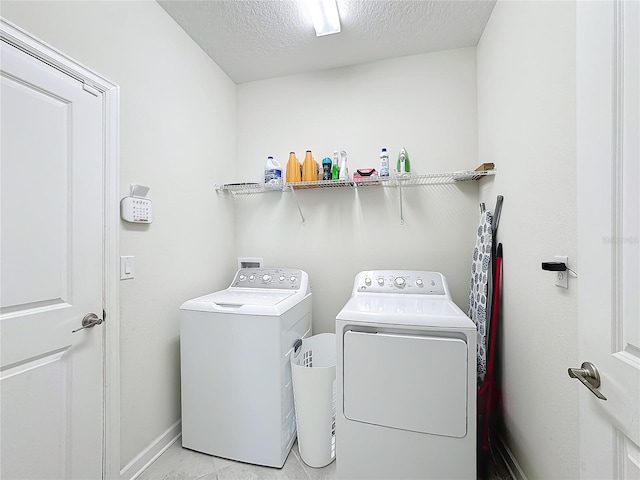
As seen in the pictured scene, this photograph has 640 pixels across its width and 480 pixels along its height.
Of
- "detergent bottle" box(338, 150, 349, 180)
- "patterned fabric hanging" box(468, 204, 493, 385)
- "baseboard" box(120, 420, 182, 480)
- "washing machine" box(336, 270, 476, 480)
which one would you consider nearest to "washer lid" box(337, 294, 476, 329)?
"washing machine" box(336, 270, 476, 480)

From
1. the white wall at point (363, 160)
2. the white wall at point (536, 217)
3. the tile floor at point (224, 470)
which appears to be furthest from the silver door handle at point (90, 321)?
the white wall at point (536, 217)

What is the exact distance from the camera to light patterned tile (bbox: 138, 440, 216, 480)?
152 cm

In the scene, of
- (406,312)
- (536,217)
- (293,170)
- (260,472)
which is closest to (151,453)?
(260,472)

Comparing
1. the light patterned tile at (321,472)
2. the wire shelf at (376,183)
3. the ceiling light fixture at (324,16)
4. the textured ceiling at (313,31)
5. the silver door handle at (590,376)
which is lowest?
the light patterned tile at (321,472)

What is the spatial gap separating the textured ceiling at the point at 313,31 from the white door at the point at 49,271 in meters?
1.03

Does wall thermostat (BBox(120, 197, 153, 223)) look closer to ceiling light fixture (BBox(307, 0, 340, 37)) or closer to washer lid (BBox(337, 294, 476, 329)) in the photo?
washer lid (BBox(337, 294, 476, 329))

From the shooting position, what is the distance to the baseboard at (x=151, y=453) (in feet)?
4.80

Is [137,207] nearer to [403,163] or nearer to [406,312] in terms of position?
[406,312]

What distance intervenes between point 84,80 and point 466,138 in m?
2.41

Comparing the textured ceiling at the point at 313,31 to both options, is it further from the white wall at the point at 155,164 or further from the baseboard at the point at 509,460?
the baseboard at the point at 509,460

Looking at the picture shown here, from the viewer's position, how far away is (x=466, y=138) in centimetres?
210

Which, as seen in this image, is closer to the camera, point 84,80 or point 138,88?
point 84,80

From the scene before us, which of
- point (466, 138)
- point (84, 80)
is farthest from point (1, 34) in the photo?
point (466, 138)

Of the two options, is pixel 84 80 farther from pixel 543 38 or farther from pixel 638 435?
pixel 638 435
